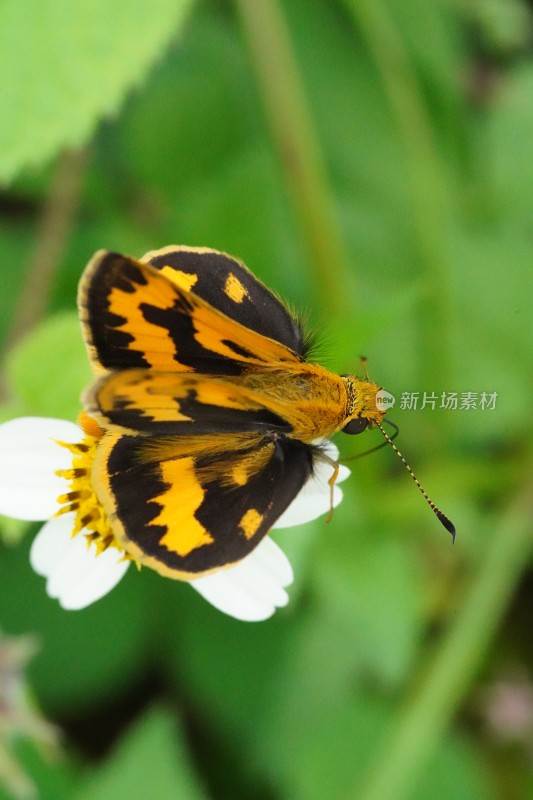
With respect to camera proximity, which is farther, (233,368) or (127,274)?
(233,368)

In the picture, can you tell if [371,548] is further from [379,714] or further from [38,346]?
[38,346]

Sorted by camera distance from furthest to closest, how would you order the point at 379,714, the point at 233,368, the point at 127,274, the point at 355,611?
the point at 379,714, the point at 355,611, the point at 233,368, the point at 127,274

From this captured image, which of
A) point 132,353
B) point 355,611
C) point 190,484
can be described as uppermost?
point 132,353

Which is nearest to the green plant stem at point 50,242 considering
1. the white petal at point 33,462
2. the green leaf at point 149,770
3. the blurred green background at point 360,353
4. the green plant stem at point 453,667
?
the blurred green background at point 360,353

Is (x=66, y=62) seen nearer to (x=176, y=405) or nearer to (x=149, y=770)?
(x=176, y=405)

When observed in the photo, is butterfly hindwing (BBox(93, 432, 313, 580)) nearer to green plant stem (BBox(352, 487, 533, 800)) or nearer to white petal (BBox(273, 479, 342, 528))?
white petal (BBox(273, 479, 342, 528))

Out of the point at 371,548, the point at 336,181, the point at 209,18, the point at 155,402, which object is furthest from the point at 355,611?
the point at 209,18

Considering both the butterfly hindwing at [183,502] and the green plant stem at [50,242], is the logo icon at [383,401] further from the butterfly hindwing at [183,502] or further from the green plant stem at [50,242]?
the green plant stem at [50,242]

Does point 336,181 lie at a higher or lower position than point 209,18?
lower
